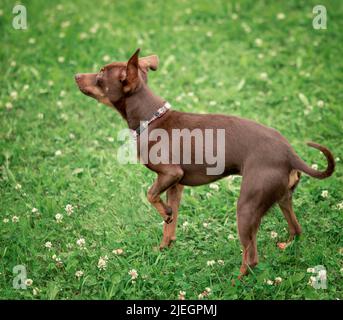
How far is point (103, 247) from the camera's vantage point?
424 centimetres

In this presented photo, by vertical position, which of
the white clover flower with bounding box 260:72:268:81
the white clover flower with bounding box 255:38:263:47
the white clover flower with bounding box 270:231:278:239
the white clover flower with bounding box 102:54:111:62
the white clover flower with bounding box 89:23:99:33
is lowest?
the white clover flower with bounding box 270:231:278:239

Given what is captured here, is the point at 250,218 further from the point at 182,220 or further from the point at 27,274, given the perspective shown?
the point at 27,274

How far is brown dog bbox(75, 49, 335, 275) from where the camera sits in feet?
11.8

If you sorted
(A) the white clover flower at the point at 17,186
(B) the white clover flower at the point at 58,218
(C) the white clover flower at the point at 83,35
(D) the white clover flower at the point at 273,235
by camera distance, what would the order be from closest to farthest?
(D) the white clover flower at the point at 273,235 < (B) the white clover flower at the point at 58,218 < (A) the white clover flower at the point at 17,186 < (C) the white clover flower at the point at 83,35

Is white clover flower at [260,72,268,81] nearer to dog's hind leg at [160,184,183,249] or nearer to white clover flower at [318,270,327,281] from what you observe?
dog's hind leg at [160,184,183,249]

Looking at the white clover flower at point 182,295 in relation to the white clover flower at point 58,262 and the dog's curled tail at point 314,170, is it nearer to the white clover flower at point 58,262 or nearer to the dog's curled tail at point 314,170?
the white clover flower at point 58,262

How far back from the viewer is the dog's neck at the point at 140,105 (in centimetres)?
401

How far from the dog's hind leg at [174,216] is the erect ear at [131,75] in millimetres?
858

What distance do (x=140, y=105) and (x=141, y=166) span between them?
1295mm

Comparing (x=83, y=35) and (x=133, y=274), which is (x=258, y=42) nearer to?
(x=83, y=35)

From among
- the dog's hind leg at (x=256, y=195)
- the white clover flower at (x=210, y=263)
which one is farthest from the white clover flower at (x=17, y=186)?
the dog's hind leg at (x=256, y=195)

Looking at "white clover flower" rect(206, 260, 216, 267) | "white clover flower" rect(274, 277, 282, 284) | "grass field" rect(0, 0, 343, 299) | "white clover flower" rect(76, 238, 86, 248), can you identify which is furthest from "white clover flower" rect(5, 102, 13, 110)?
"white clover flower" rect(274, 277, 282, 284)

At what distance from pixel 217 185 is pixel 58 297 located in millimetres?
1873
